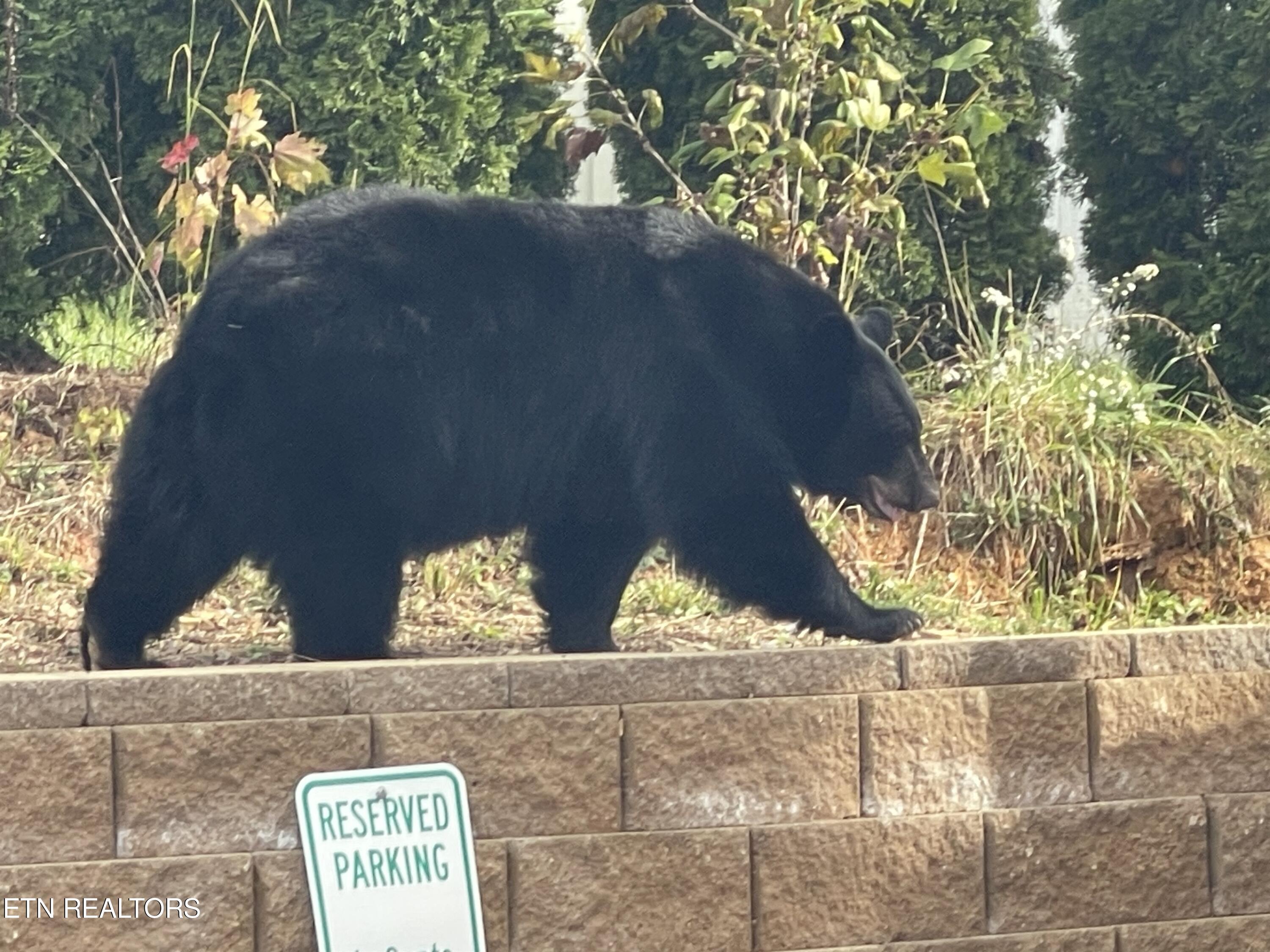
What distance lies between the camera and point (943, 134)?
22.8 feet

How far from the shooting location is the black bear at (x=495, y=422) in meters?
4.09

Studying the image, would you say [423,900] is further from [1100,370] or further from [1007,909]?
[1100,370]

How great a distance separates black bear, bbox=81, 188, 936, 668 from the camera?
13.4 feet

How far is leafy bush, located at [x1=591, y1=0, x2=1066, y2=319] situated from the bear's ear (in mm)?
1685

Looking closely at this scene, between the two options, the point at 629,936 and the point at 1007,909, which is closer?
the point at 629,936

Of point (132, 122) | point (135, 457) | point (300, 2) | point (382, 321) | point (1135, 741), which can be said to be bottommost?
point (1135, 741)

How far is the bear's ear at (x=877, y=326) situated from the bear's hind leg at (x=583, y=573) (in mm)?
1033

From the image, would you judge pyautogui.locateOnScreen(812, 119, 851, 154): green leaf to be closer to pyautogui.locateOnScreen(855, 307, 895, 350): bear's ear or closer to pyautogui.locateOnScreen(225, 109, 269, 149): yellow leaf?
pyautogui.locateOnScreen(855, 307, 895, 350): bear's ear

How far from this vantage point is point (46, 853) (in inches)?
136

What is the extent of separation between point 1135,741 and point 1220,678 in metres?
0.29

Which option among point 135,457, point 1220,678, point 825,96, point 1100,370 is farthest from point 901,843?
point 825,96

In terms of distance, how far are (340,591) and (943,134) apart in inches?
148

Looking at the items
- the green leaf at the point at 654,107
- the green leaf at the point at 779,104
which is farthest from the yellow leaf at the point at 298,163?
the green leaf at the point at 779,104

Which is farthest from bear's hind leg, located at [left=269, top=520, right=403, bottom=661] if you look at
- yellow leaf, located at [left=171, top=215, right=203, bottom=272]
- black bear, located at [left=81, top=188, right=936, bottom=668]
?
yellow leaf, located at [left=171, top=215, right=203, bottom=272]
